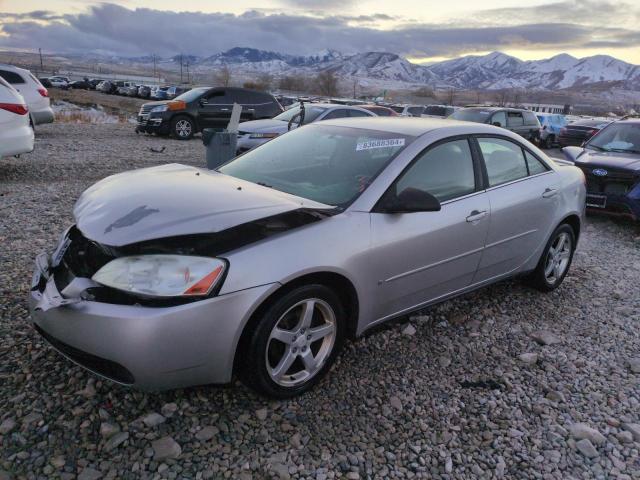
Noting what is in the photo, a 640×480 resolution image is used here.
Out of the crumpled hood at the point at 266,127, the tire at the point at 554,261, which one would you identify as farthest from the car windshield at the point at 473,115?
the tire at the point at 554,261

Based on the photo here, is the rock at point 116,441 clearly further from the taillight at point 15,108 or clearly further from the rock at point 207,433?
the taillight at point 15,108

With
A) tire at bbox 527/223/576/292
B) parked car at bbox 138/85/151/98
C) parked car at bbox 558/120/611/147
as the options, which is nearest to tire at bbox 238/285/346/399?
tire at bbox 527/223/576/292

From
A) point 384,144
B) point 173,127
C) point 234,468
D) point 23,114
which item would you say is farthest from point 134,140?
point 234,468

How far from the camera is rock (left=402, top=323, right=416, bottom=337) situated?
3.85m

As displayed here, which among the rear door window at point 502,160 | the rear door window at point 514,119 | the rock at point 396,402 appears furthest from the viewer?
the rear door window at point 514,119

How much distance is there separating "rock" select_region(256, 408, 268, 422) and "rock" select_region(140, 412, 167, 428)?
1.58 ft

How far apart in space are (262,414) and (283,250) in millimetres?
900

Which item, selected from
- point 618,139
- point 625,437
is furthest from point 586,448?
point 618,139

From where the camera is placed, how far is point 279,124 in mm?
11156

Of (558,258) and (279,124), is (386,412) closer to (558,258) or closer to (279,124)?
(558,258)

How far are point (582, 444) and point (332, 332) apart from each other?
57.1 inches

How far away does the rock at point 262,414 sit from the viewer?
2.78 m

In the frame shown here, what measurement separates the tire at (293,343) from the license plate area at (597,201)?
612 centimetres

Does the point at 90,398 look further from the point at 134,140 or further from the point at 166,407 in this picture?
the point at 134,140
